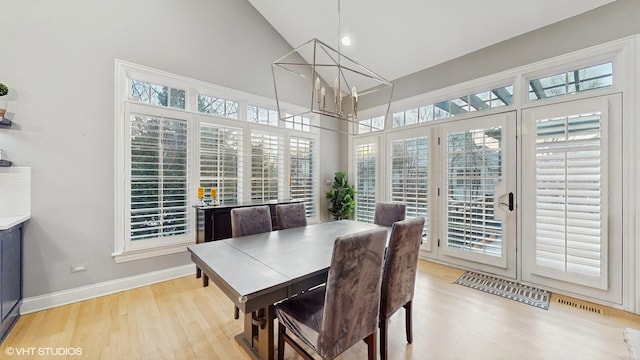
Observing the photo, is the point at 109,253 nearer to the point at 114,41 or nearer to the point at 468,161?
the point at 114,41

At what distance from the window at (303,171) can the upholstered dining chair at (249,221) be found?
193 cm

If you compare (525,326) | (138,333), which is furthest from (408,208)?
(138,333)

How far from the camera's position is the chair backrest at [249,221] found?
8.40ft

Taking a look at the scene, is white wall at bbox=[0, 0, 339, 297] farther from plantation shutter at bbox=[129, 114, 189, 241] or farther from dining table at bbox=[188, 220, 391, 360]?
dining table at bbox=[188, 220, 391, 360]

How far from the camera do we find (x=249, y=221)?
2648mm

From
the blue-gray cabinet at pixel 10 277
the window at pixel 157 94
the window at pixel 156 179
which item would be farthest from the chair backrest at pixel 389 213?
the blue-gray cabinet at pixel 10 277

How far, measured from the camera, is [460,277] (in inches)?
135

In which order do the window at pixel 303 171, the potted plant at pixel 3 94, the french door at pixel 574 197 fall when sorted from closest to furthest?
the potted plant at pixel 3 94, the french door at pixel 574 197, the window at pixel 303 171

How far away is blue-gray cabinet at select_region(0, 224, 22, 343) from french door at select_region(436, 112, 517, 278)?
486 centimetres

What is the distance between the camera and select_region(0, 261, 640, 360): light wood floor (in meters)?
1.95

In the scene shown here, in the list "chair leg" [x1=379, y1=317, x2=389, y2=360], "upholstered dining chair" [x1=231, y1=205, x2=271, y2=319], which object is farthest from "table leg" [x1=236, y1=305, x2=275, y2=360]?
"chair leg" [x1=379, y1=317, x2=389, y2=360]
